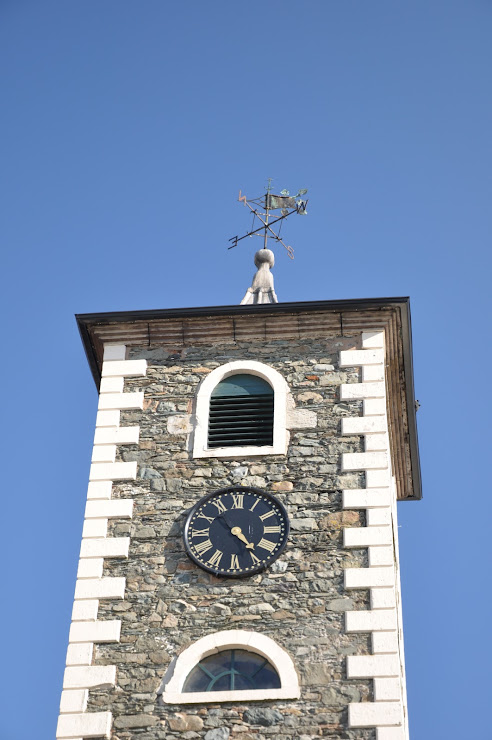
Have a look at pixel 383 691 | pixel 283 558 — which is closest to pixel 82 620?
pixel 283 558

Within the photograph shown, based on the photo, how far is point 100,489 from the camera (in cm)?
1927

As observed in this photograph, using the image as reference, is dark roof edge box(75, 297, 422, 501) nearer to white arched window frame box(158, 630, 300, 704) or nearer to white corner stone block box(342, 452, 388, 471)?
white corner stone block box(342, 452, 388, 471)

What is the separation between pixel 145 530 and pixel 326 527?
208 centimetres

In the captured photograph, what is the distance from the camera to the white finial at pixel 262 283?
2259 centimetres

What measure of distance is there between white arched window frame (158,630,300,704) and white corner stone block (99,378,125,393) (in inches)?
154

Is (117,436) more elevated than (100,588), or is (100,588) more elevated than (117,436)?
(117,436)

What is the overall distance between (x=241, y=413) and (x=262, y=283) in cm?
342

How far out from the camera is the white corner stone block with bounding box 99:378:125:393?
20.4 metres

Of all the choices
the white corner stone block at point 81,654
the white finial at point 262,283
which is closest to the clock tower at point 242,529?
the white corner stone block at point 81,654

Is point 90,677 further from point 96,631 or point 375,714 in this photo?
point 375,714

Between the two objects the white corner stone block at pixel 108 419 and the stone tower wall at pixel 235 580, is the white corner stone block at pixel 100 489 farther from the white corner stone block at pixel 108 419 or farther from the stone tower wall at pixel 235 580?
the white corner stone block at pixel 108 419

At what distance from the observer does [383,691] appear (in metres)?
17.1

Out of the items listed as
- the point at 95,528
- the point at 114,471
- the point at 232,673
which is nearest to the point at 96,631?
the point at 95,528

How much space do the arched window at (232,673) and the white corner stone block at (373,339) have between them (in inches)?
184
